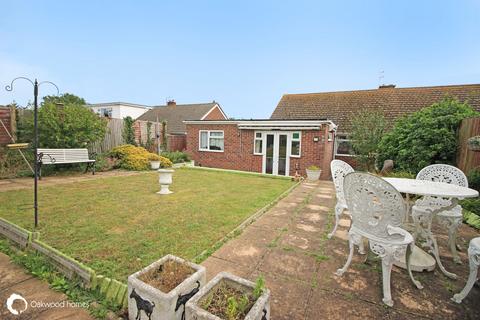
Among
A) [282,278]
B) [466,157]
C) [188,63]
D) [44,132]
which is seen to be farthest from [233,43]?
[282,278]

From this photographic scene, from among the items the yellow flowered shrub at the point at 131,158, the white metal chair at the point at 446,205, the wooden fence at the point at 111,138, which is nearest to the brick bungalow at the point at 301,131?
the yellow flowered shrub at the point at 131,158

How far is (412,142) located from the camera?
7.09 meters

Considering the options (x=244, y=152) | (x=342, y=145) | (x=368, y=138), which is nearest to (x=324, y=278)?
(x=244, y=152)

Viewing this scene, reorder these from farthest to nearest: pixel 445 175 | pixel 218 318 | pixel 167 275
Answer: pixel 445 175 < pixel 167 275 < pixel 218 318

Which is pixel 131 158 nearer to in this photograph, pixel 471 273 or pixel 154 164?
A: pixel 154 164

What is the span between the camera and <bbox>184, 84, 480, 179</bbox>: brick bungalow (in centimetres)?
1021

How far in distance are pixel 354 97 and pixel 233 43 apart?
912 cm

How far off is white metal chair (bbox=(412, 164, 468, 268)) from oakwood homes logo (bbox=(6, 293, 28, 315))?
419 centimetres

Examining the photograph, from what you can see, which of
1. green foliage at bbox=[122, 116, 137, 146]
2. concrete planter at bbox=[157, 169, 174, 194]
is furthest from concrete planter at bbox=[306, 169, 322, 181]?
green foliage at bbox=[122, 116, 137, 146]

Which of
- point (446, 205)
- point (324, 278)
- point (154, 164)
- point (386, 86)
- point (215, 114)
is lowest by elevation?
point (324, 278)

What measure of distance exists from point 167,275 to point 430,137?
8.37 meters

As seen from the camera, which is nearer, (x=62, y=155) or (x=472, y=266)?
(x=472, y=266)

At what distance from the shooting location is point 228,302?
4.62 ft

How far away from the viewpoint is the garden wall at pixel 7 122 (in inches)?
299
